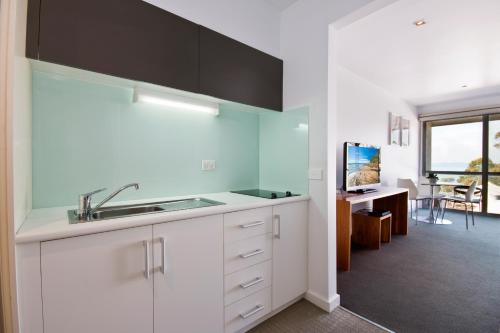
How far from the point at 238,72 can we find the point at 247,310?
5.72ft

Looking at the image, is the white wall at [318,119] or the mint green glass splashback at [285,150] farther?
the mint green glass splashback at [285,150]

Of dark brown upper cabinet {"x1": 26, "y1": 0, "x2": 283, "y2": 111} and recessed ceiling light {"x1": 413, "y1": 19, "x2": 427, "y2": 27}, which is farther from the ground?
recessed ceiling light {"x1": 413, "y1": 19, "x2": 427, "y2": 27}

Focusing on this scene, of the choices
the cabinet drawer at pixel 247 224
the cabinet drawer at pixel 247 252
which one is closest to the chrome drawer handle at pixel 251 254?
the cabinet drawer at pixel 247 252

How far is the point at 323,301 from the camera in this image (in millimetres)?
1806

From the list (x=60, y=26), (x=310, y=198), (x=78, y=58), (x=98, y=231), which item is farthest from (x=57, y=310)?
(x=310, y=198)

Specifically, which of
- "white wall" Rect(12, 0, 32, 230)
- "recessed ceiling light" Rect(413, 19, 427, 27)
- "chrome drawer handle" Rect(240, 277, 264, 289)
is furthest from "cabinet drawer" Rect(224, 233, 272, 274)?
"recessed ceiling light" Rect(413, 19, 427, 27)

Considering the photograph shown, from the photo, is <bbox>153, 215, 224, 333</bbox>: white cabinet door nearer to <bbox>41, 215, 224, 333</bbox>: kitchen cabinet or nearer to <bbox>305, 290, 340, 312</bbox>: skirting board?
<bbox>41, 215, 224, 333</bbox>: kitchen cabinet

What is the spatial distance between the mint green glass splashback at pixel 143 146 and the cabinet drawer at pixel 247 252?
1.99 feet

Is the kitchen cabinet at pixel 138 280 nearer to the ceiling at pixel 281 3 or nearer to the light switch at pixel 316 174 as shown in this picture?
the light switch at pixel 316 174

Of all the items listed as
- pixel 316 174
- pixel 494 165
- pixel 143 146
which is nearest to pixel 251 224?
pixel 316 174

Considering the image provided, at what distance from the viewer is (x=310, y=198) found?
191 centimetres

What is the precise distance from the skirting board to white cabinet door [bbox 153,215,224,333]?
85cm

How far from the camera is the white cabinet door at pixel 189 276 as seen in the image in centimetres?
118

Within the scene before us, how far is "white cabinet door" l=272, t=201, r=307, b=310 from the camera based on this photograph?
1.71m
